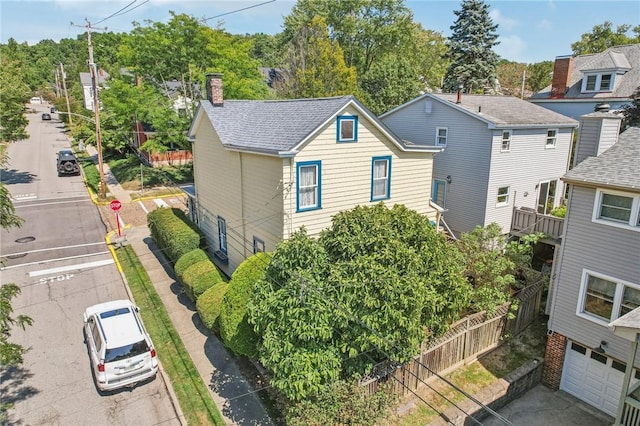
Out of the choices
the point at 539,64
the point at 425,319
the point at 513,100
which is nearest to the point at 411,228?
the point at 425,319

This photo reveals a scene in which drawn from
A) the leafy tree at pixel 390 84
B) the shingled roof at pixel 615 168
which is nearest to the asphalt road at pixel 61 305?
the shingled roof at pixel 615 168

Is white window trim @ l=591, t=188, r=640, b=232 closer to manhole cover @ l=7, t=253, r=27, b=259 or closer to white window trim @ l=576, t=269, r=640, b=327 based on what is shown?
white window trim @ l=576, t=269, r=640, b=327

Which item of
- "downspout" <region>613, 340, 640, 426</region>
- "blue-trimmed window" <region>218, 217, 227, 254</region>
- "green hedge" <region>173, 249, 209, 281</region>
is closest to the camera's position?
"downspout" <region>613, 340, 640, 426</region>

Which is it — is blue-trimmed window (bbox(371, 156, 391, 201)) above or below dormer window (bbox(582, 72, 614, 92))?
below

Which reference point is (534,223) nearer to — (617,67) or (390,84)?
(617,67)

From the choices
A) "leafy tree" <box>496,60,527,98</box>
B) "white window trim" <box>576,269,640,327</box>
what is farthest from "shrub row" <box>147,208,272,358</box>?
"leafy tree" <box>496,60,527,98</box>

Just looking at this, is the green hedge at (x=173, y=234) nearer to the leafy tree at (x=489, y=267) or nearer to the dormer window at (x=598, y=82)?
the leafy tree at (x=489, y=267)

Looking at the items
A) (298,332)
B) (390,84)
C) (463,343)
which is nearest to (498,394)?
(463,343)
